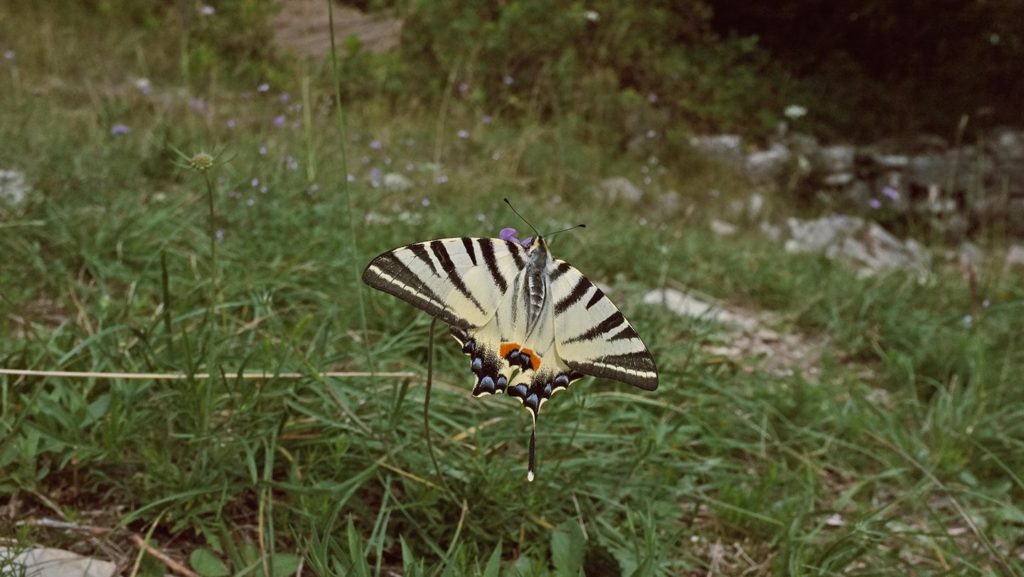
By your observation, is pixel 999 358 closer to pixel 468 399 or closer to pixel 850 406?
pixel 850 406

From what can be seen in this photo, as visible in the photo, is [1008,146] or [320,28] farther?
[1008,146]

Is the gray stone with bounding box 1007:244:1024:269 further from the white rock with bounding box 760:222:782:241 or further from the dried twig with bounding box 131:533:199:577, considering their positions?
the dried twig with bounding box 131:533:199:577

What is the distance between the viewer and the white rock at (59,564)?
126 cm

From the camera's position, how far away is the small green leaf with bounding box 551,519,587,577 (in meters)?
1.39

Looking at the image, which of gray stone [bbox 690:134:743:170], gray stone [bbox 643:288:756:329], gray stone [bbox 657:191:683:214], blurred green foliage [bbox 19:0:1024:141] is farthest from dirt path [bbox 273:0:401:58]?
gray stone [bbox 643:288:756:329]

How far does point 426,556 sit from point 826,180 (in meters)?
6.94

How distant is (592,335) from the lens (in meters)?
1.19

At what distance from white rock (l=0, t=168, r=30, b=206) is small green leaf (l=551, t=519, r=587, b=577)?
1994 millimetres

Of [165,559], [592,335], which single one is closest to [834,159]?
[592,335]

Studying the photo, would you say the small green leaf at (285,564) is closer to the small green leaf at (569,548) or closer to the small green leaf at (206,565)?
the small green leaf at (206,565)

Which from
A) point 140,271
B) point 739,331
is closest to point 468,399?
point 140,271

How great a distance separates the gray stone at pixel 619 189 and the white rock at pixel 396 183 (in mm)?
1799

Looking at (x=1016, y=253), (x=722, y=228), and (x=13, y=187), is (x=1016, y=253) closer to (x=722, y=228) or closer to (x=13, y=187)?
(x=722, y=228)

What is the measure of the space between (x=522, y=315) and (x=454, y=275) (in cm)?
11
